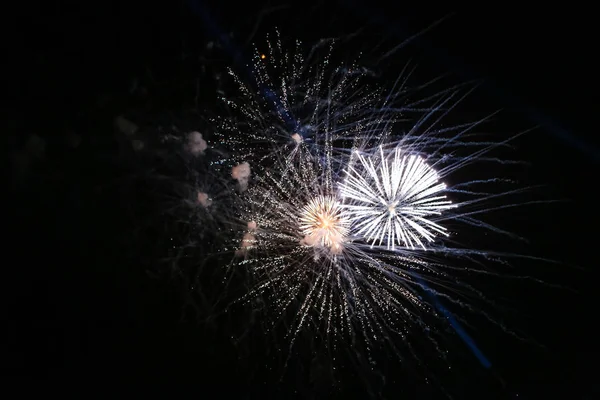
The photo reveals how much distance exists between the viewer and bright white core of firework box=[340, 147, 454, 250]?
11.0ft

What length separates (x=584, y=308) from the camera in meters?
4.36

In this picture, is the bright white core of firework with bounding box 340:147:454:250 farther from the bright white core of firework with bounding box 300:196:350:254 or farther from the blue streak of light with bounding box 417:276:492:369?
the blue streak of light with bounding box 417:276:492:369

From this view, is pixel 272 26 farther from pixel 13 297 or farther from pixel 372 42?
pixel 13 297

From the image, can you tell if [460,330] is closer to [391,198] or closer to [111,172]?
[391,198]

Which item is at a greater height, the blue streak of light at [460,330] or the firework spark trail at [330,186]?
the firework spark trail at [330,186]

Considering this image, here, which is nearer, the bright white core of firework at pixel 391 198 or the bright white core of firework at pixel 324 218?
the bright white core of firework at pixel 391 198

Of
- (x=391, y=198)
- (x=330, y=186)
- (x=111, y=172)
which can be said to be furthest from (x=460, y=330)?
(x=111, y=172)

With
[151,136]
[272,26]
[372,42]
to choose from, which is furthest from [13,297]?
[372,42]

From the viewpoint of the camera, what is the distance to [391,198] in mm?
3371

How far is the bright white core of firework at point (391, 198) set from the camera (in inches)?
132

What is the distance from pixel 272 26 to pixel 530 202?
3.14 m

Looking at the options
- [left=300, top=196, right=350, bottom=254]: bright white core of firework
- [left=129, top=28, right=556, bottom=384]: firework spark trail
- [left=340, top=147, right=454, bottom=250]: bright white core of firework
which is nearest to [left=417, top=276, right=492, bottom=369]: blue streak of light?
[left=129, top=28, right=556, bottom=384]: firework spark trail

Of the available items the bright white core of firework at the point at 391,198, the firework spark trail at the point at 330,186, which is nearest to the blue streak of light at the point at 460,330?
the firework spark trail at the point at 330,186

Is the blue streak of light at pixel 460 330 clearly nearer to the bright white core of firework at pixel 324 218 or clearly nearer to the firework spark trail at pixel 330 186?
the firework spark trail at pixel 330 186
